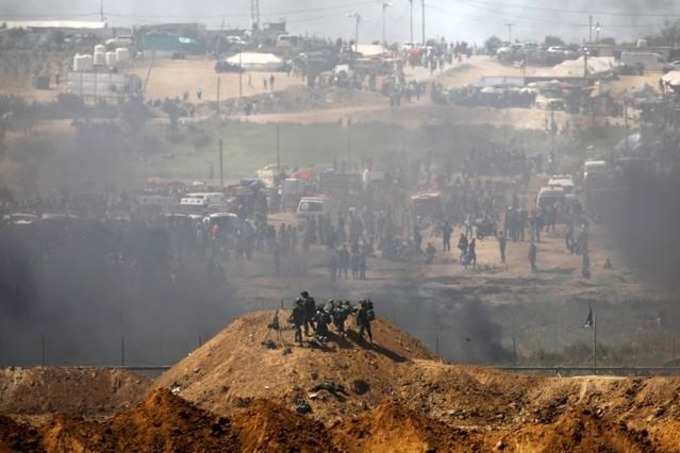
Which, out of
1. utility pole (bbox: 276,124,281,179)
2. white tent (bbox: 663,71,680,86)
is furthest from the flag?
white tent (bbox: 663,71,680,86)

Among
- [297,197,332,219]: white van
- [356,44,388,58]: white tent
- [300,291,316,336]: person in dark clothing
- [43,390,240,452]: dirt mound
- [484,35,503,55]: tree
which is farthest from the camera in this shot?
[484,35,503,55]: tree

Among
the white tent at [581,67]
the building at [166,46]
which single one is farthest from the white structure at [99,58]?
the white tent at [581,67]

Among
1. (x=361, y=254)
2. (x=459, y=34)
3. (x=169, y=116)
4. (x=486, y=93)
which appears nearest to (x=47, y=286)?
(x=361, y=254)

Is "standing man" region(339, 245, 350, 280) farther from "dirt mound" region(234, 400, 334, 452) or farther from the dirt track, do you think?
"dirt mound" region(234, 400, 334, 452)

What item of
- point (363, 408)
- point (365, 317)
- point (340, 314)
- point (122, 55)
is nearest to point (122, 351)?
point (340, 314)

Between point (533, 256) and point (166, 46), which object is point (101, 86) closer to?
point (166, 46)
